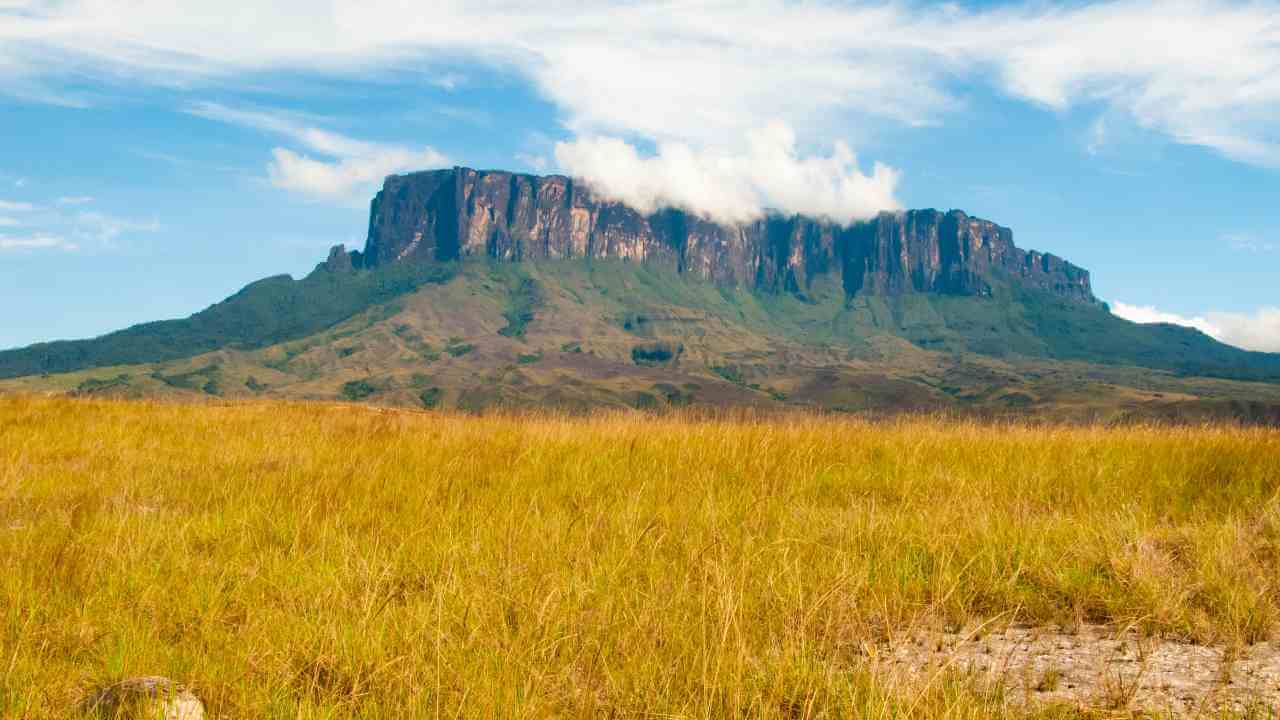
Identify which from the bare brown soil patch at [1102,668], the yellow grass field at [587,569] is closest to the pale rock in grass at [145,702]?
the yellow grass field at [587,569]

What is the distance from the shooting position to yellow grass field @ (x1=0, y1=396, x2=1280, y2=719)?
3.95 m

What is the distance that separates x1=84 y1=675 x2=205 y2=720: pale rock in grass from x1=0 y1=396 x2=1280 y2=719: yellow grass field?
166 millimetres

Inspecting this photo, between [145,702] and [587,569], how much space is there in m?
2.78

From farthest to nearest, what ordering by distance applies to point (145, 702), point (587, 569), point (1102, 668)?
point (587, 569)
point (1102, 668)
point (145, 702)

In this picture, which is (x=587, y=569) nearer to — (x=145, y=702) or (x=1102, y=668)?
(x=145, y=702)

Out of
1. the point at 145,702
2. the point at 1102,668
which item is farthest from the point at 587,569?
the point at 1102,668

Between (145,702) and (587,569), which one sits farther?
(587,569)

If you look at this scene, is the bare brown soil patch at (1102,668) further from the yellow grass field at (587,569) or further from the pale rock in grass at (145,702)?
the pale rock in grass at (145,702)

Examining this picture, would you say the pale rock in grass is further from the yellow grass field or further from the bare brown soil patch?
the bare brown soil patch

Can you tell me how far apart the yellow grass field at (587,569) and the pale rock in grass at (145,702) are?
166 mm

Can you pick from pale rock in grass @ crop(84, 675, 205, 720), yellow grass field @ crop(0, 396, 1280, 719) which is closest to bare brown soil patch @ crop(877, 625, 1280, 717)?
yellow grass field @ crop(0, 396, 1280, 719)

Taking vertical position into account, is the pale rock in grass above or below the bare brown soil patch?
below

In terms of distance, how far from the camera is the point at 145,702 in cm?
352

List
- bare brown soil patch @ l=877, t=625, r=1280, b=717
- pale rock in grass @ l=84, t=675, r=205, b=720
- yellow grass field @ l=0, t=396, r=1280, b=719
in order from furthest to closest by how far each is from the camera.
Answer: yellow grass field @ l=0, t=396, r=1280, b=719
bare brown soil patch @ l=877, t=625, r=1280, b=717
pale rock in grass @ l=84, t=675, r=205, b=720
